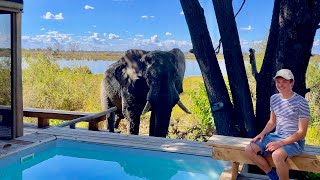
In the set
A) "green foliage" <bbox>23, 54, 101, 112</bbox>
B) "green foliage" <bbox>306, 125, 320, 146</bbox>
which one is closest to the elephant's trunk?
"green foliage" <bbox>306, 125, 320, 146</bbox>

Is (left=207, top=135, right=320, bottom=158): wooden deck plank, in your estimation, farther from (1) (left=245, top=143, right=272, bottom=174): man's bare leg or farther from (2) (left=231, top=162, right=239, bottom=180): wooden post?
(2) (left=231, top=162, right=239, bottom=180): wooden post

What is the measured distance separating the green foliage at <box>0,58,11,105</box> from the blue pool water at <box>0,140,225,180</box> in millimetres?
913

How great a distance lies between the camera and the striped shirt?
3522 mm

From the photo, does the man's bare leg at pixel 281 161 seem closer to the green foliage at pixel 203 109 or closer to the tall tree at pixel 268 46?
the tall tree at pixel 268 46

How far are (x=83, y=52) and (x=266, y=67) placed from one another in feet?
70.2

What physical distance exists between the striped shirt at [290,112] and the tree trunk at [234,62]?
1.74 meters

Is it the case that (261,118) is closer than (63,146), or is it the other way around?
(261,118)

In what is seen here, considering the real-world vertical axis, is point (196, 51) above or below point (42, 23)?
below

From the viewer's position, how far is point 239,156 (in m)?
3.87

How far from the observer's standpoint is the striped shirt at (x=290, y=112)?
3522 millimetres

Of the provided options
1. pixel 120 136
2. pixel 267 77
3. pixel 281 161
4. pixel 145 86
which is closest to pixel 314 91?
pixel 145 86

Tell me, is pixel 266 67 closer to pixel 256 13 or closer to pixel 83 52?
pixel 256 13

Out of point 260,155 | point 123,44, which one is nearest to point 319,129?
point 260,155

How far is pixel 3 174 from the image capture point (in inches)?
198
